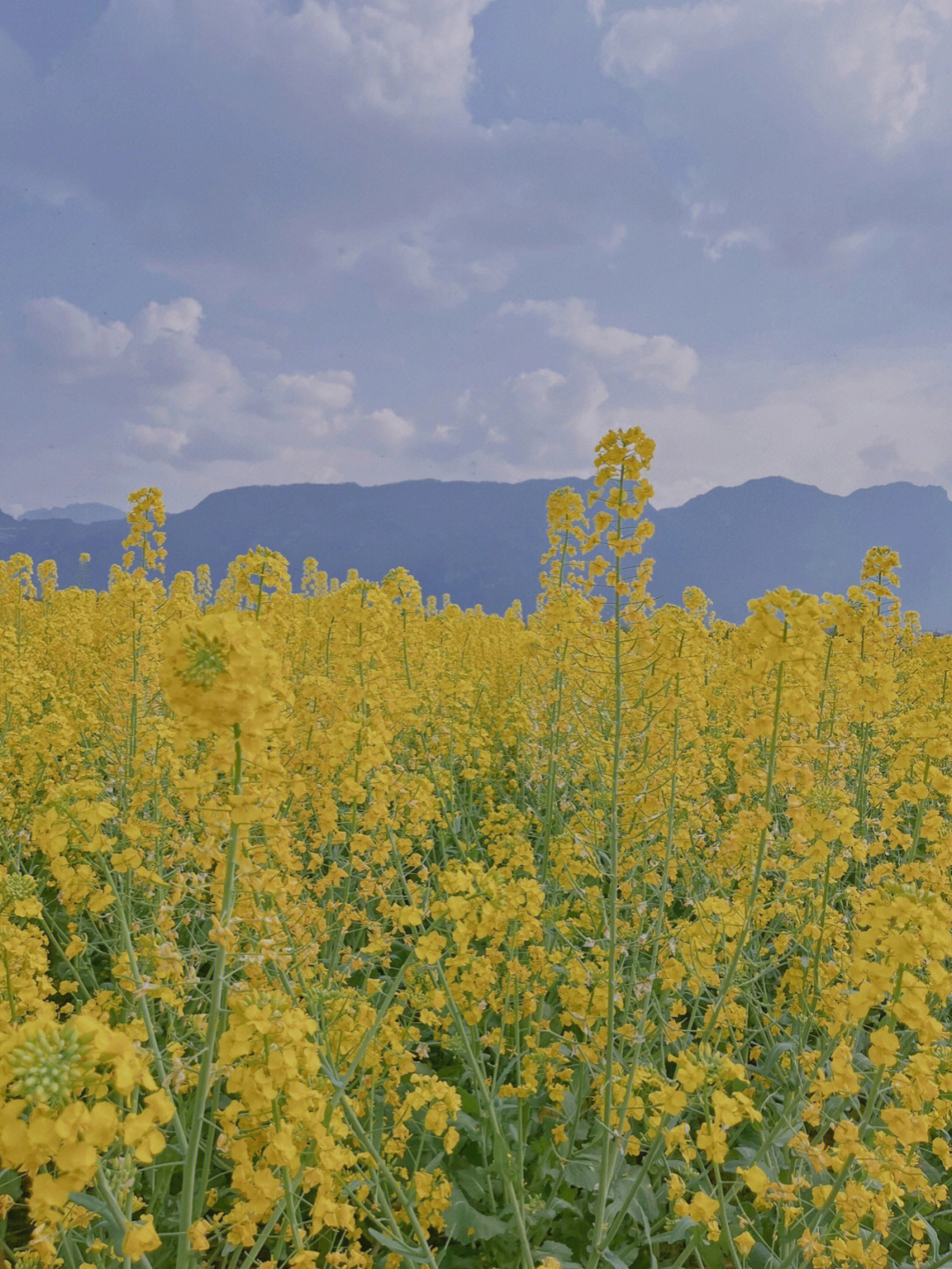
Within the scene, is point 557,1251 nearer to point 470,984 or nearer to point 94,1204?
point 470,984

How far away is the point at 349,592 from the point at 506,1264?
3.24 m

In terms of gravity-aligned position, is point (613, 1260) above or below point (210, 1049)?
below

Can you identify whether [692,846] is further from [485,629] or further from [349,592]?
[485,629]

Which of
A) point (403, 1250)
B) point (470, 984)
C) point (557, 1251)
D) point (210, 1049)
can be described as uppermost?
point (210, 1049)

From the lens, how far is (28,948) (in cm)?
285

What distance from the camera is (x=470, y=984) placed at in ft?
10.6

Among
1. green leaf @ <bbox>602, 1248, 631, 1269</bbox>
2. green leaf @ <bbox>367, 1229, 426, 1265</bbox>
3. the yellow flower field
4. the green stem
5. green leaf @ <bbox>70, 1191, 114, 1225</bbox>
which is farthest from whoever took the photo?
green leaf @ <bbox>602, 1248, 631, 1269</bbox>

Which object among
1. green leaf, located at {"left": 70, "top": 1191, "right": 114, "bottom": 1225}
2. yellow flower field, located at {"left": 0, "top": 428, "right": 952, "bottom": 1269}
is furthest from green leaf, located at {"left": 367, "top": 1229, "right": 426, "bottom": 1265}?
green leaf, located at {"left": 70, "top": 1191, "right": 114, "bottom": 1225}

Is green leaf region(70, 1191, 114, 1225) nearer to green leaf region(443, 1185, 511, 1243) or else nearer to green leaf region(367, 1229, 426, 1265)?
green leaf region(367, 1229, 426, 1265)

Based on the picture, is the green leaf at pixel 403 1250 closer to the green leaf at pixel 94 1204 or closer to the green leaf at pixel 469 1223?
the green leaf at pixel 469 1223

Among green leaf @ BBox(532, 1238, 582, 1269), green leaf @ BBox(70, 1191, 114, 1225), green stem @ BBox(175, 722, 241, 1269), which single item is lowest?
green leaf @ BBox(532, 1238, 582, 1269)

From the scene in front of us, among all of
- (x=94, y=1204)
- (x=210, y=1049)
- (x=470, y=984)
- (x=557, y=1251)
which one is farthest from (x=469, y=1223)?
(x=210, y=1049)

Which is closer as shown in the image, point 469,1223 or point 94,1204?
point 94,1204

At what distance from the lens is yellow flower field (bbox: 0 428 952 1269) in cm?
193
